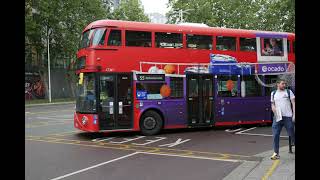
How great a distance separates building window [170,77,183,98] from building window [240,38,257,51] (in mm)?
3156

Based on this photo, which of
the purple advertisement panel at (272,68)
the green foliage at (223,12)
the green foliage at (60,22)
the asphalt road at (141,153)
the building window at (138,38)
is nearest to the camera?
the asphalt road at (141,153)

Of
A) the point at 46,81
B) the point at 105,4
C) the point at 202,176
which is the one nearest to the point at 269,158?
the point at 202,176

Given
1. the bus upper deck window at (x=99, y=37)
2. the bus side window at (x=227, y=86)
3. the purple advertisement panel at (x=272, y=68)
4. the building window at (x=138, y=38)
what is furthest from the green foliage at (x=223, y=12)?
the bus upper deck window at (x=99, y=37)

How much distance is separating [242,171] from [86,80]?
25.0ft

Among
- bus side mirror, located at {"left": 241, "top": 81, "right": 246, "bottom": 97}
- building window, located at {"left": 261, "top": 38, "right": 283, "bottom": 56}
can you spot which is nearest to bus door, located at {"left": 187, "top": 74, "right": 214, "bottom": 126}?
bus side mirror, located at {"left": 241, "top": 81, "right": 246, "bottom": 97}

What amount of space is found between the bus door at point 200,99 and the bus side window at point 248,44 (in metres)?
1.97

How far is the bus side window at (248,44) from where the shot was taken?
17.6 metres

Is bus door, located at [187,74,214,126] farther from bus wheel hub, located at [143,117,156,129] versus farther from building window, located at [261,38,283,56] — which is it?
building window, located at [261,38,283,56]

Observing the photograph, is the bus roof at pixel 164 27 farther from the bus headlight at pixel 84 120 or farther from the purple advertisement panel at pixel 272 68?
the bus headlight at pixel 84 120

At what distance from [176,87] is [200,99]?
110 cm

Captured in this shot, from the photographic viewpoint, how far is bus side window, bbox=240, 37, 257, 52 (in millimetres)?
17594

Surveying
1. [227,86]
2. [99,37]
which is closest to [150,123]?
[99,37]

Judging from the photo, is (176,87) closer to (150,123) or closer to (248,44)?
(150,123)
